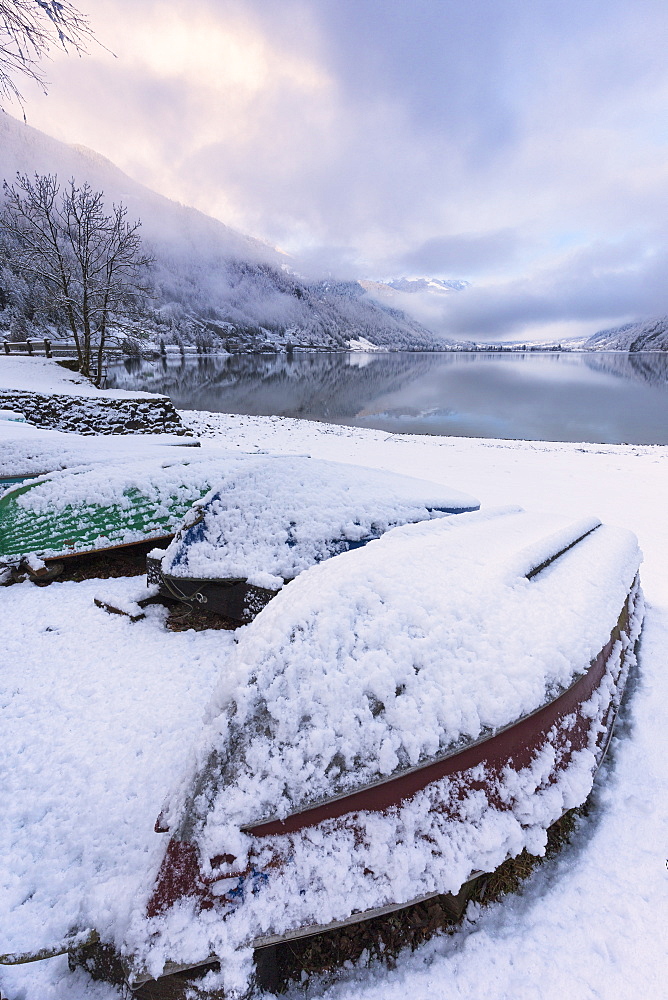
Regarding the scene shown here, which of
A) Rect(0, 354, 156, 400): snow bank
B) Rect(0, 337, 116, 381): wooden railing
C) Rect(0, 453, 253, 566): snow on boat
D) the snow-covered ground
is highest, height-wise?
Rect(0, 337, 116, 381): wooden railing

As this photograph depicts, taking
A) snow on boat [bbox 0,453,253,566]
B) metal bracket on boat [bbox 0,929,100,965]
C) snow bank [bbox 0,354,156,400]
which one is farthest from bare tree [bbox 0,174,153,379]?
metal bracket on boat [bbox 0,929,100,965]

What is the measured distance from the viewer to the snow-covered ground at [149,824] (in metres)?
1.57

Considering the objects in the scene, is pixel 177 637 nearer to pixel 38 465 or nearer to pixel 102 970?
pixel 102 970

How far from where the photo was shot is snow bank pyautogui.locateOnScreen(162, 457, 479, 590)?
3660 mm

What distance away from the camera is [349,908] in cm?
147

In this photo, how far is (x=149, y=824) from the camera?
216 centimetres

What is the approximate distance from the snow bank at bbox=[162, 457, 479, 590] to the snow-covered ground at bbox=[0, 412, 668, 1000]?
0.73 metres

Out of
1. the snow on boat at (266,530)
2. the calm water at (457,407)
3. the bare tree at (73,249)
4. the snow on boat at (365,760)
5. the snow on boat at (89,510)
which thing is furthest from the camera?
the calm water at (457,407)

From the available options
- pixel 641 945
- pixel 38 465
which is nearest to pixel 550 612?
pixel 641 945

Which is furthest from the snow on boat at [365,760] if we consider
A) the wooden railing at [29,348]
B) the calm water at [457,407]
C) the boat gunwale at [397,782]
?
the wooden railing at [29,348]

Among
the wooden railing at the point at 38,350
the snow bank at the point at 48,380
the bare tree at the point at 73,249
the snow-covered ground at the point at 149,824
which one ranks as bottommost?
the snow-covered ground at the point at 149,824

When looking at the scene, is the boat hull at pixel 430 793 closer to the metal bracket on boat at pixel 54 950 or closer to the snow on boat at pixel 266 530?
the metal bracket on boat at pixel 54 950

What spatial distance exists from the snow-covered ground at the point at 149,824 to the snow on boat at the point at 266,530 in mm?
461

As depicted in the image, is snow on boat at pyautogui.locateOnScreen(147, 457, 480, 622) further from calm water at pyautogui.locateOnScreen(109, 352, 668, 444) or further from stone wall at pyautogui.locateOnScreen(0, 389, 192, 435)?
calm water at pyautogui.locateOnScreen(109, 352, 668, 444)
